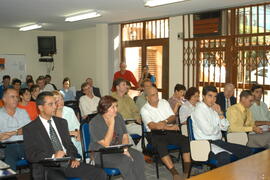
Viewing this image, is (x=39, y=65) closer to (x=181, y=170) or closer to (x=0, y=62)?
(x=0, y=62)

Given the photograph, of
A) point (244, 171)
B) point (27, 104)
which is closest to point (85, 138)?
point (27, 104)

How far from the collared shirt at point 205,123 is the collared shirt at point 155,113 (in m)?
0.72

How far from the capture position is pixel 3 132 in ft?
13.6

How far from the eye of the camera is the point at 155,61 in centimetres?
950

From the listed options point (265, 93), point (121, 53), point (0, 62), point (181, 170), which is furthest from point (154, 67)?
point (0, 62)

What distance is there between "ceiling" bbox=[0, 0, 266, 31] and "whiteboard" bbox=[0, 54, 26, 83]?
8.28ft

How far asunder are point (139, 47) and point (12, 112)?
6072 mm

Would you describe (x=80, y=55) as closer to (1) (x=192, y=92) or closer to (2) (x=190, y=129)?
(1) (x=192, y=92)

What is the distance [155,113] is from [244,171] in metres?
2.36

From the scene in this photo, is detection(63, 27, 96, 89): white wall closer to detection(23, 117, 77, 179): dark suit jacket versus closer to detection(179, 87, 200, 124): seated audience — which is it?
detection(179, 87, 200, 124): seated audience

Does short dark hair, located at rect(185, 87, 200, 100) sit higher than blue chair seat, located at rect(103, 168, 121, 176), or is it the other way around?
short dark hair, located at rect(185, 87, 200, 100)

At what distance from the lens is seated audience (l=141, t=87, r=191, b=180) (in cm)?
455

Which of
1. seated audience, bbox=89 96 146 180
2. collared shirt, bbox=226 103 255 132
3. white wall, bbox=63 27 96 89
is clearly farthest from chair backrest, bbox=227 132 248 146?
white wall, bbox=63 27 96 89

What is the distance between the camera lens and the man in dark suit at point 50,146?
3281 millimetres
